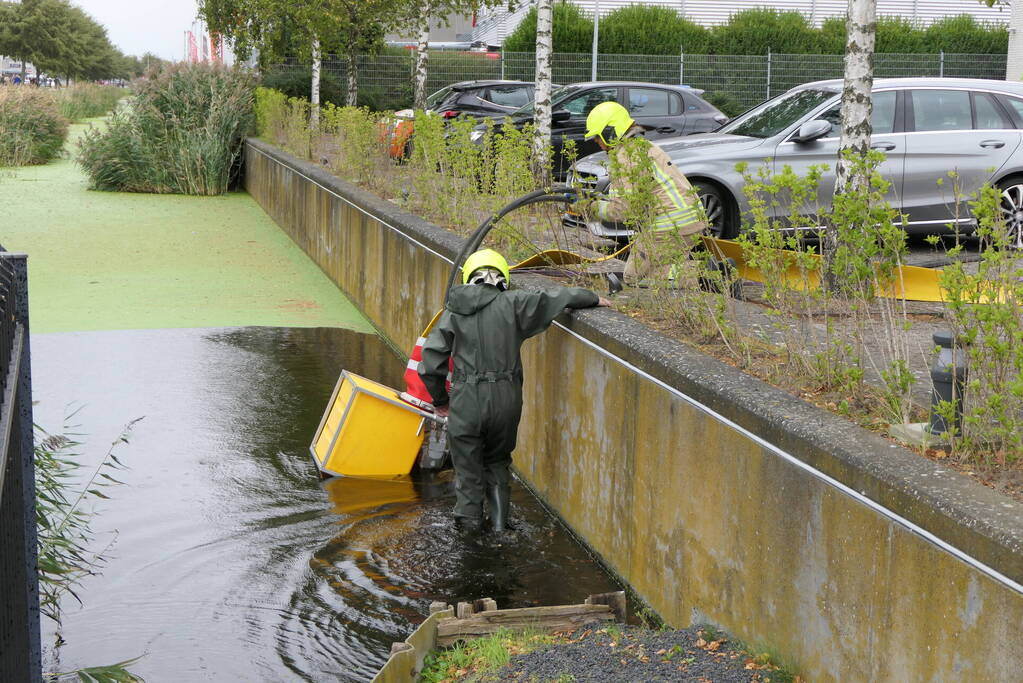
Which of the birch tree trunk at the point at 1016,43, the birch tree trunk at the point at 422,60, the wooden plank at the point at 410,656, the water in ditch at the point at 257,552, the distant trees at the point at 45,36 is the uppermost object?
the distant trees at the point at 45,36

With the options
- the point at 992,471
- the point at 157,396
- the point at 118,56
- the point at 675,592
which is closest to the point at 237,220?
the point at 157,396

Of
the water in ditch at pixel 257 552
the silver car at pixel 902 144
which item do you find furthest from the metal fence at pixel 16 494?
the silver car at pixel 902 144

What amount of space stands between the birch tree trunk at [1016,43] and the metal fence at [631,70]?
262 cm

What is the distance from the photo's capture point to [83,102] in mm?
54312

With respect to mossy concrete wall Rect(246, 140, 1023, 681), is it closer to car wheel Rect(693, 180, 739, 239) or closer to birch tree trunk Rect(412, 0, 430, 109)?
car wheel Rect(693, 180, 739, 239)

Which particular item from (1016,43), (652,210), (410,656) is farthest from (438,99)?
(410,656)

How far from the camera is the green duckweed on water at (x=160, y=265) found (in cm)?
1233

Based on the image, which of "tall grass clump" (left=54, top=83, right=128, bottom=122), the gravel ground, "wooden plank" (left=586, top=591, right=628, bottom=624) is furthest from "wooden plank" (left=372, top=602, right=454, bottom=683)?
"tall grass clump" (left=54, top=83, right=128, bottom=122)

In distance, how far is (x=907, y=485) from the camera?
11.3ft

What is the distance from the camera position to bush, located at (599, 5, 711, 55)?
127ft

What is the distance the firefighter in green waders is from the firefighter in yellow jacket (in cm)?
46

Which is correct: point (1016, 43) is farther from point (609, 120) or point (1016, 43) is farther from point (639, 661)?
point (639, 661)

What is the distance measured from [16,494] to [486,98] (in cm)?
2144

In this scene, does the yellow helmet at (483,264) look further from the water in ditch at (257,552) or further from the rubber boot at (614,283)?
the water in ditch at (257,552)
